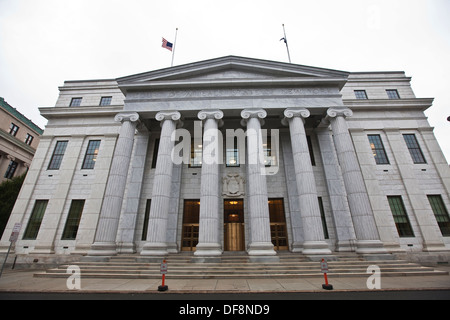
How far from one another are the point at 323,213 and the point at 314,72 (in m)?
12.6

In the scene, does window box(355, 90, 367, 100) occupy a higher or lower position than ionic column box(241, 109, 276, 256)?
higher

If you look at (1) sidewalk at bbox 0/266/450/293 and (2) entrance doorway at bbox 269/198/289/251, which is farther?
(2) entrance doorway at bbox 269/198/289/251

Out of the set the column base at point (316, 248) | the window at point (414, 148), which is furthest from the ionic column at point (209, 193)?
the window at point (414, 148)

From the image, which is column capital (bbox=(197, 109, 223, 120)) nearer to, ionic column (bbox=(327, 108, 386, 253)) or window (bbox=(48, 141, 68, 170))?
ionic column (bbox=(327, 108, 386, 253))

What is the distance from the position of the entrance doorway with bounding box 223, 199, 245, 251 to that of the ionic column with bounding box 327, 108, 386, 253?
8924 millimetres

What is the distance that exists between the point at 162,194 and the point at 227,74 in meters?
12.0

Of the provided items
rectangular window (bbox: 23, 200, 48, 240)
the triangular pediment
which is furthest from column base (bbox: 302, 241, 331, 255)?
rectangular window (bbox: 23, 200, 48, 240)

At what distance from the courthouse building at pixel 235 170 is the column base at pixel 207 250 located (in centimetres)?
39


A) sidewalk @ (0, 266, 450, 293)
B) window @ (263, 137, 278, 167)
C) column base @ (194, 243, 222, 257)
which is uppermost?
window @ (263, 137, 278, 167)

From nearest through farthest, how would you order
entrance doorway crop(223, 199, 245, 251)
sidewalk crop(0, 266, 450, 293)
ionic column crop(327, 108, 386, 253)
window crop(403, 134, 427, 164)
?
sidewalk crop(0, 266, 450, 293) → ionic column crop(327, 108, 386, 253) → entrance doorway crop(223, 199, 245, 251) → window crop(403, 134, 427, 164)

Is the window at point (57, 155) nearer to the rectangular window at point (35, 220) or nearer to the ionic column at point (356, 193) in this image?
the rectangular window at point (35, 220)

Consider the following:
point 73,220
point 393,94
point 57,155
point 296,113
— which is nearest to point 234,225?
point 296,113

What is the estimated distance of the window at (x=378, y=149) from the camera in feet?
65.0

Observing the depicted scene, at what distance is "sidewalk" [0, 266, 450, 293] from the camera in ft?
29.7
